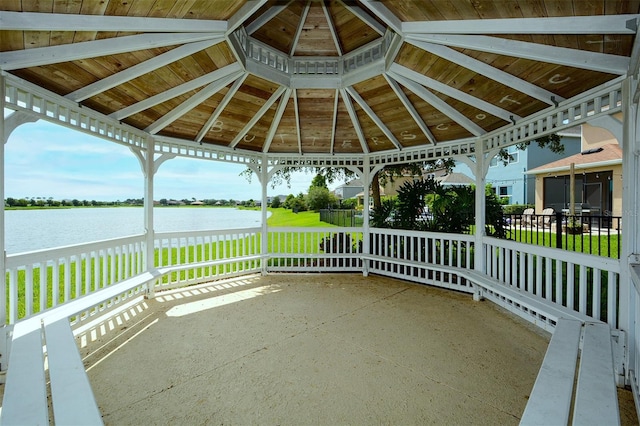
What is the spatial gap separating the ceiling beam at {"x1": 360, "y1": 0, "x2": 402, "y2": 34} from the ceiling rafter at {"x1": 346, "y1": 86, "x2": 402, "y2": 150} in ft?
5.32

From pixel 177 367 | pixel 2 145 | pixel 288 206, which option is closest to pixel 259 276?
pixel 177 367

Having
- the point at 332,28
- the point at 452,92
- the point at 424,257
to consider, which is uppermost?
the point at 332,28

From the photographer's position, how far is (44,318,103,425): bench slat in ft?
3.88

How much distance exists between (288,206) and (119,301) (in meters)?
14.3

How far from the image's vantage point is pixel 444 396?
95.6 inches

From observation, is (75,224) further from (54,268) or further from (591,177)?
(591,177)

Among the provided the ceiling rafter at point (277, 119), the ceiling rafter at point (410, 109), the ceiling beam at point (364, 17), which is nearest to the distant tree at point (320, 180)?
the ceiling rafter at point (277, 119)

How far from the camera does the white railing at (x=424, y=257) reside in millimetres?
5395

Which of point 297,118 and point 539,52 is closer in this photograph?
Answer: point 539,52

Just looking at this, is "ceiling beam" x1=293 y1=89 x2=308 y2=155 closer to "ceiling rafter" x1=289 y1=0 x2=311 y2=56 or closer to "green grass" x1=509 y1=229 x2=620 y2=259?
"ceiling rafter" x1=289 y1=0 x2=311 y2=56

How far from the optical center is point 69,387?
138 cm

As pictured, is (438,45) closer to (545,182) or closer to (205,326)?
(205,326)

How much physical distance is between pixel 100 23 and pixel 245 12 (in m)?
1.19

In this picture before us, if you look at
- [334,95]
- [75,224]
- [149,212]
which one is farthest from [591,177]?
[75,224]
